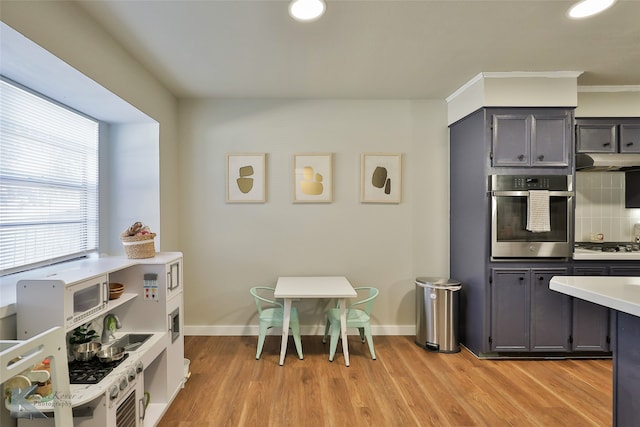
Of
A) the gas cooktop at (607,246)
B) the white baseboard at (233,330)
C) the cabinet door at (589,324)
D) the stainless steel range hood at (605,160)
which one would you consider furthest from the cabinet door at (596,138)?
the white baseboard at (233,330)

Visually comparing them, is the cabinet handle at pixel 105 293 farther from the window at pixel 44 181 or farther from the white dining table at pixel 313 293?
the white dining table at pixel 313 293

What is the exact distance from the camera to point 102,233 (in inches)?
114

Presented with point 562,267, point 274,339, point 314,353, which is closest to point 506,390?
point 562,267

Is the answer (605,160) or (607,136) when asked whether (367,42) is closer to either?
(605,160)

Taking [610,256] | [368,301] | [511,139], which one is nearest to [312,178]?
[368,301]

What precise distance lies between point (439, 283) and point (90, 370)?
2819 millimetres

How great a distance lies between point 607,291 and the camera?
1.53 m

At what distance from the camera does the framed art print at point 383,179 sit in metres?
3.58

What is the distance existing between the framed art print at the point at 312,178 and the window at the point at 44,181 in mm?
1872

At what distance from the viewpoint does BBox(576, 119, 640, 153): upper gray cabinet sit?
10.3 feet

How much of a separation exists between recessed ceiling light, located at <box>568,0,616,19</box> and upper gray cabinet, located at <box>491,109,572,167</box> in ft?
3.24

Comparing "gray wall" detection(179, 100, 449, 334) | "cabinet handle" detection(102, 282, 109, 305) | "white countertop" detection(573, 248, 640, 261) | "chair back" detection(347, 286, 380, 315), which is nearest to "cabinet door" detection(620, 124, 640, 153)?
"white countertop" detection(573, 248, 640, 261)

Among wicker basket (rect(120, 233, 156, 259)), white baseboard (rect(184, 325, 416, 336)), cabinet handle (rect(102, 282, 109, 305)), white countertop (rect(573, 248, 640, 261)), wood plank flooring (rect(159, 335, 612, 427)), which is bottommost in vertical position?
wood plank flooring (rect(159, 335, 612, 427))

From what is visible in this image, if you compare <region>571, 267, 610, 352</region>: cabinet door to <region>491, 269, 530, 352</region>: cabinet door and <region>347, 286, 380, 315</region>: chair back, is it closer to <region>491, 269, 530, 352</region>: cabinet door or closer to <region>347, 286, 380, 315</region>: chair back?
<region>491, 269, 530, 352</region>: cabinet door
